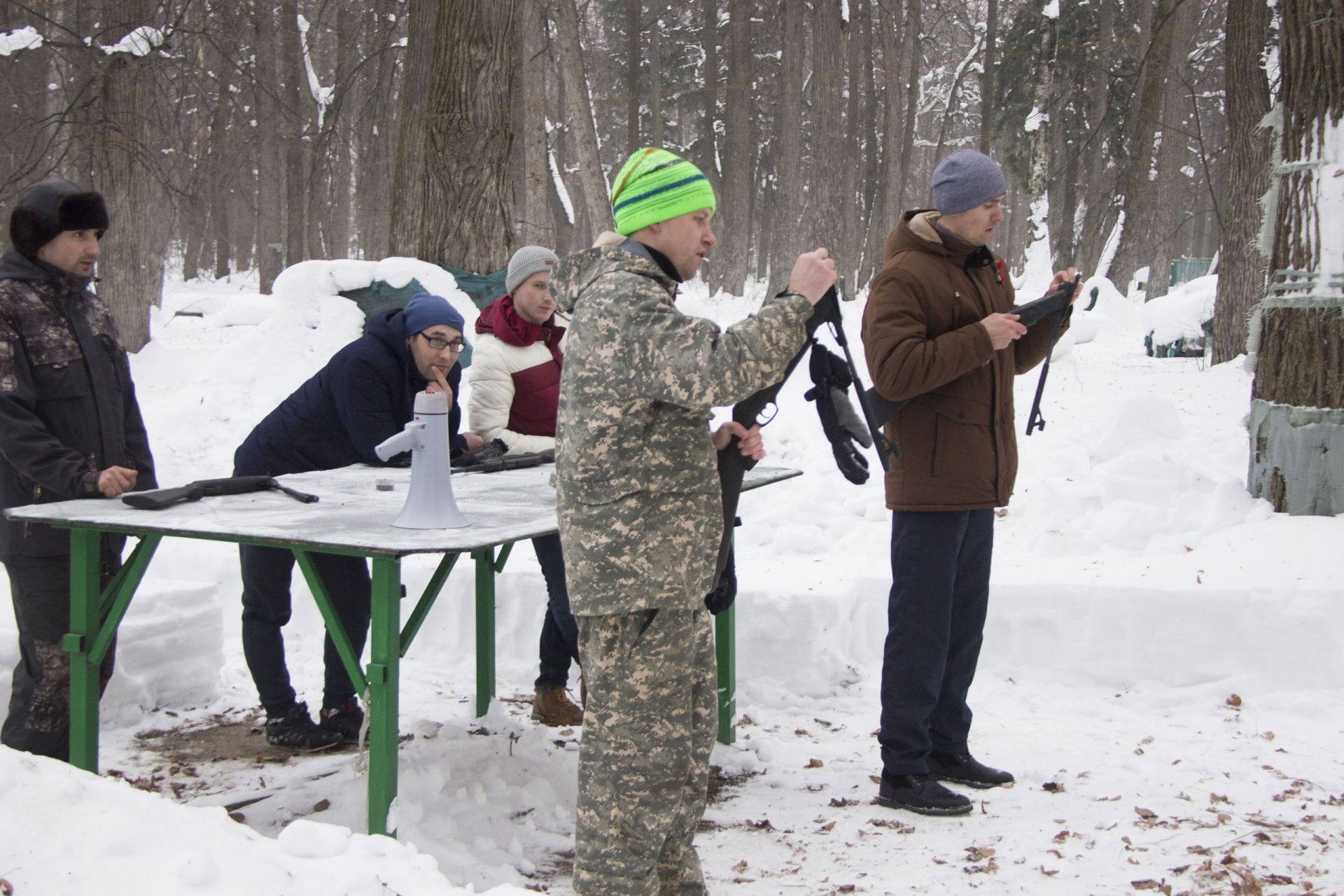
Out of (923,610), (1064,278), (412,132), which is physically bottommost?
(923,610)

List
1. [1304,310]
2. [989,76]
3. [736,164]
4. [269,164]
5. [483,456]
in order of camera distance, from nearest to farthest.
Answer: [483,456] < [1304,310] < [989,76] < [736,164] < [269,164]

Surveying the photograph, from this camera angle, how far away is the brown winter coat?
136 inches

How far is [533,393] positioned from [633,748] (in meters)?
2.21

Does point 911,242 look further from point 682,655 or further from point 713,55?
point 713,55

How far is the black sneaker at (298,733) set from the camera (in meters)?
4.27

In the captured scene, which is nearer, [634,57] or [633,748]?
[633,748]

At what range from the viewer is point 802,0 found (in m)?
17.3

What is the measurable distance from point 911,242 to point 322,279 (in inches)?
295

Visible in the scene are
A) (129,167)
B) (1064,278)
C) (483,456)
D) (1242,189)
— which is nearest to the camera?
(1064,278)

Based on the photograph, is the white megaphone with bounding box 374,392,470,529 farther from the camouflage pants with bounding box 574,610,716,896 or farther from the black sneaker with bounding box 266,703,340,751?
the black sneaker with bounding box 266,703,340,751

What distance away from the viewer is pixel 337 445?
14.3 ft

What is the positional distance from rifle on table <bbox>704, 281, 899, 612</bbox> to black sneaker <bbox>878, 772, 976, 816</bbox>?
3.29ft

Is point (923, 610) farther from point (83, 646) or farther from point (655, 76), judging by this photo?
point (655, 76)

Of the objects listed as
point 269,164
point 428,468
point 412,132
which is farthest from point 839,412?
point 269,164
